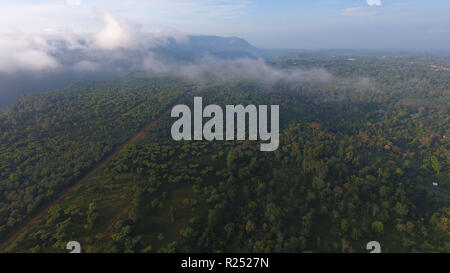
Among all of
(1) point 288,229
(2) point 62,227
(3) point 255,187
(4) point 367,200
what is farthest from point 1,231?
(4) point 367,200

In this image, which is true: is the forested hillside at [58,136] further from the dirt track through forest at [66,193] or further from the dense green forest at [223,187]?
the dirt track through forest at [66,193]

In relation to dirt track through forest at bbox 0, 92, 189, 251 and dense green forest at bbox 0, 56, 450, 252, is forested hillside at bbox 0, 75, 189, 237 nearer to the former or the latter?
dense green forest at bbox 0, 56, 450, 252

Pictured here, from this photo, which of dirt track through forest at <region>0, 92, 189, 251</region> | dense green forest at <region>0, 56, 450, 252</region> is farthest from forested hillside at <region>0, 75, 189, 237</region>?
dirt track through forest at <region>0, 92, 189, 251</region>

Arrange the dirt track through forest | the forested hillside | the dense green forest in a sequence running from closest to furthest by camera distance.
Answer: the dirt track through forest → the dense green forest → the forested hillside

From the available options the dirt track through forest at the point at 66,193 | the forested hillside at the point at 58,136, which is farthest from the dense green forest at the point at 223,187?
the dirt track through forest at the point at 66,193

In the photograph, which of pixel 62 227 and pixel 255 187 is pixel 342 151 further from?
pixel 62 227

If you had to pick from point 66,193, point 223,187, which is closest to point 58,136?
point 66,193

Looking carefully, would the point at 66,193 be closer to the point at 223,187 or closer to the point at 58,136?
the point at 58,136

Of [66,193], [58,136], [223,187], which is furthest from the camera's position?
[58,136]

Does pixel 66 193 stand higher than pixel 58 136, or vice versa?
pixel 58 136
